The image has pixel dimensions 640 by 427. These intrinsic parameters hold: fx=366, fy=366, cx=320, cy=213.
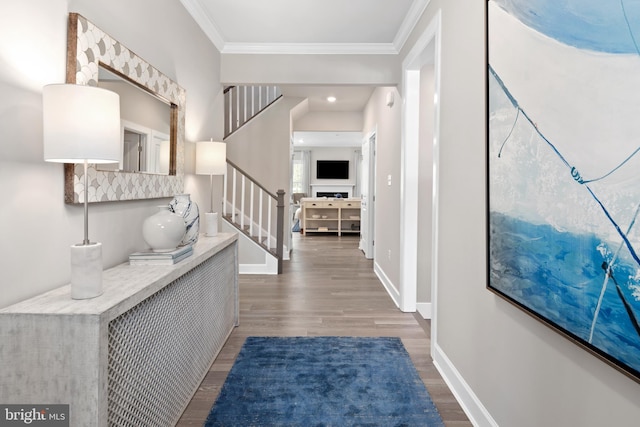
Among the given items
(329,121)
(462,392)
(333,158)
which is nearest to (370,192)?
(329,121)

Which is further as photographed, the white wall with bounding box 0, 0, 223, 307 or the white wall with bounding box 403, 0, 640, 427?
the white wall with bounding box 0, 0, 223, 307

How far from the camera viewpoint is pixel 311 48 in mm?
3707

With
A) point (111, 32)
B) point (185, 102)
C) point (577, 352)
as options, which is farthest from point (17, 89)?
point (577, 352)

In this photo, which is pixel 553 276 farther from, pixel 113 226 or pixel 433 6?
pixel 433 6

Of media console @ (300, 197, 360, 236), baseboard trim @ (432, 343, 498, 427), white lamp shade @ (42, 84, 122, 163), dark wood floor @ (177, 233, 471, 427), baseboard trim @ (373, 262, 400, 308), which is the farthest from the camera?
media console @ (300, 197, 360, 236)

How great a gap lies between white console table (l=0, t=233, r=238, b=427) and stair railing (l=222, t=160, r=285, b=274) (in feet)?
9.72

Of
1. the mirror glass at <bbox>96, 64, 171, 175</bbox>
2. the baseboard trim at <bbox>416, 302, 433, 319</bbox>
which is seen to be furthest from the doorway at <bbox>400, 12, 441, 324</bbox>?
the mirror glass at <bbox>96, 64, 171, 175</bbox>

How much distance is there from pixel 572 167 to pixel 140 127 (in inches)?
80.4

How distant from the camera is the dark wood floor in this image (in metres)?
2.04

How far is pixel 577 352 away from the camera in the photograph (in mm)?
1073

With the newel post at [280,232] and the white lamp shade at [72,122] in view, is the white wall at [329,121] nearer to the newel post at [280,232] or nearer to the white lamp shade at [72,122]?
the newel post at [280,232]

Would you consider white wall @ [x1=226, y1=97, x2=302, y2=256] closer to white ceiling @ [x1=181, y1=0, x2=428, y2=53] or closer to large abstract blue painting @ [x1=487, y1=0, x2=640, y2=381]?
white ceiling @ [x1=181, y1=0, x2=428, y2=53]

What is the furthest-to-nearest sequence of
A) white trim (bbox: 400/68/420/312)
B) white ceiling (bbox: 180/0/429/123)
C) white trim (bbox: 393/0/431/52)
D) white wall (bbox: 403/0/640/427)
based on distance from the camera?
white trim (bbox: 400/68/420/312), white ceiling (bbox: 180/0/429/123), white trim (bbox: 393/0/431/52), white wall (bbox: 403/0/640/427)

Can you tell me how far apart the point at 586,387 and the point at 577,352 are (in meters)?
0.09
